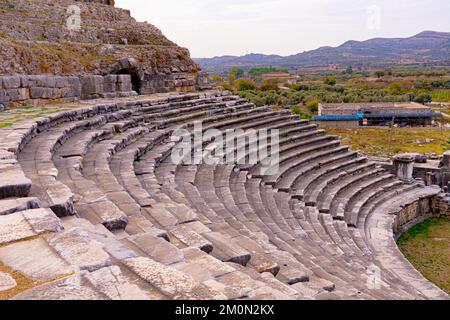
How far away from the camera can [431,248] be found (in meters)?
11.9

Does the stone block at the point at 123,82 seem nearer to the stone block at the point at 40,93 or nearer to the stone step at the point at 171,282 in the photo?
the stone block at the point at 40,93

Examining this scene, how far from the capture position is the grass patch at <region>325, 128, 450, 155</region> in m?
30.2

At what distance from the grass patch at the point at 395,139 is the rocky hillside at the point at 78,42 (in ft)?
52.3

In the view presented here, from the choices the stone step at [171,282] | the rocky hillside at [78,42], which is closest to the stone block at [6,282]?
the stone step at [171,282]

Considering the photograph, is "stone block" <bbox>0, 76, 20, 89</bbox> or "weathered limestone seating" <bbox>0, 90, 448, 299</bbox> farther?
"stone block" <bbox>0, 76, 20, 89</bbox>

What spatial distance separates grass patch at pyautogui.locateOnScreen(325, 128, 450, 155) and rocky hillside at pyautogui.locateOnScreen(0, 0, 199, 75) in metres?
16.0

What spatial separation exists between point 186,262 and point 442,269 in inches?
361

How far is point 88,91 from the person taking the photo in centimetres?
1272

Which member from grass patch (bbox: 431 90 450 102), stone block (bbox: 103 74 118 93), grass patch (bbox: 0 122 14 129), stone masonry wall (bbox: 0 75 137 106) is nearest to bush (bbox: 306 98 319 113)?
grass patch (bbox: 431 90 450 102)

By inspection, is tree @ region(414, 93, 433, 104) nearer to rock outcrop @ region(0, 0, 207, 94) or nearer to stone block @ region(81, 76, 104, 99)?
rock outcrop @ region(0, 0, 207, 94)

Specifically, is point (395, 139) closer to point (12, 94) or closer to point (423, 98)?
point (423, 98)

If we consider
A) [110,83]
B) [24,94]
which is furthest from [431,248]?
[24,94]

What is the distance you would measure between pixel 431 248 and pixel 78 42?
519 inches
